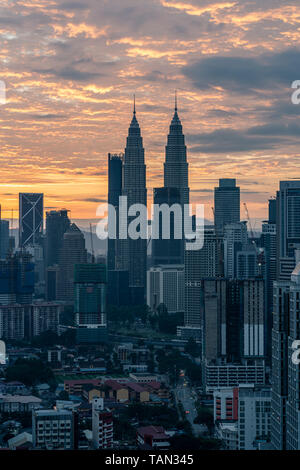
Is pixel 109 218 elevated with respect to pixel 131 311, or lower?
elevated

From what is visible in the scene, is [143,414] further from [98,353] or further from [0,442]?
[98,353]

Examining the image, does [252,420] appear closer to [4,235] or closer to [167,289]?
[167,289]

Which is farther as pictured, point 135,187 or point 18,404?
point 135,187

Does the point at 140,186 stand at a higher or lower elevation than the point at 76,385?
higher

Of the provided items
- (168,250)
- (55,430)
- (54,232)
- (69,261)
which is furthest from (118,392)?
(54,232)

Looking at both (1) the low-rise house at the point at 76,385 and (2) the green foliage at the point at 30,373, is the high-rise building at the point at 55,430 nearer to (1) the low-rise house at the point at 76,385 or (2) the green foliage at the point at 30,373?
(1) the low-rise house at the point at 76,385

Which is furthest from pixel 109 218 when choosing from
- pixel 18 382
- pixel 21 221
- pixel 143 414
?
pixel 143 414
